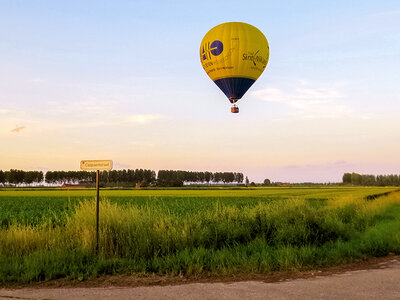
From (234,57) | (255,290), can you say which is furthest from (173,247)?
(234,57)

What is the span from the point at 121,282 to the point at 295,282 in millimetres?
3729

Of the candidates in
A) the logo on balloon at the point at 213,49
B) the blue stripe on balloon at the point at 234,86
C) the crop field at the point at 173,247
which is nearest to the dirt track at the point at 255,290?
the crop field at the point at 173,247

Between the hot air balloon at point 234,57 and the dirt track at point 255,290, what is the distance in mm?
18007

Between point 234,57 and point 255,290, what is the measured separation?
1919 centimetres

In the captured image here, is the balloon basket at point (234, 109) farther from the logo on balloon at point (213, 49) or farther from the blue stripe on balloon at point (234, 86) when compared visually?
the logo on balloon at point (213, 49)

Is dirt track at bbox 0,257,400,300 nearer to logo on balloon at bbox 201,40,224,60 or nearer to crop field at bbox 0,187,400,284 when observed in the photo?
crop field at bbox 0,187,400,284

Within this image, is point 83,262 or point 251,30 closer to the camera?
point 83,262

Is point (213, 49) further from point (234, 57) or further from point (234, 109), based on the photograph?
point (234, 109)

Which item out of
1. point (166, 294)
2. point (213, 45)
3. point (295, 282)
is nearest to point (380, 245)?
point (295, 282)

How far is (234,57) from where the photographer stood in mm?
25078

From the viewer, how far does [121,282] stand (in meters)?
8.90

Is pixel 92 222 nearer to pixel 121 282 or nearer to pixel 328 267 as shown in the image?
pixel 121 282

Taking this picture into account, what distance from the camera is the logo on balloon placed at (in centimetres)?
2550

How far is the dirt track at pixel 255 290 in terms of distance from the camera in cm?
747
